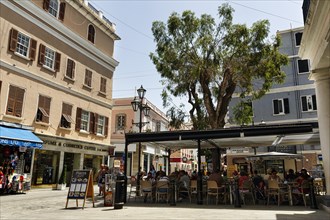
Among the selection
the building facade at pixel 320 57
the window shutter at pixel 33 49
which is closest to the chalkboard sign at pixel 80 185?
the building facade at pixel 320 57

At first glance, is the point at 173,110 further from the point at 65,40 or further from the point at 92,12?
the point at 92,12

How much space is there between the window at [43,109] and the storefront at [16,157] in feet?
4.93

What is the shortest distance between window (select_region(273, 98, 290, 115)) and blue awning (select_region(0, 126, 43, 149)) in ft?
76.1

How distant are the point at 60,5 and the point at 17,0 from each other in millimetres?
4123

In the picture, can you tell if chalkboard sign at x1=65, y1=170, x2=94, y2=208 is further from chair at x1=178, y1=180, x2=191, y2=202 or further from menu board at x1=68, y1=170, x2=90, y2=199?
chair at x1=178, y1=180, x2=191, y2=202

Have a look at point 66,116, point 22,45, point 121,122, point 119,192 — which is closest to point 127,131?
point 121,122

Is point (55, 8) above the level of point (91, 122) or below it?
above

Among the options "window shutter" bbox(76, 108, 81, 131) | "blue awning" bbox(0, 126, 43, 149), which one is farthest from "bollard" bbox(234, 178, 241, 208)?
"window shutter" bbox(76, 108, 81, 131)

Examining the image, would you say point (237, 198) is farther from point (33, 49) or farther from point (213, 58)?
point (33, 49)

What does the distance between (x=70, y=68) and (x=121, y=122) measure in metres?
13.6

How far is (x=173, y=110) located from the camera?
18.6 metres

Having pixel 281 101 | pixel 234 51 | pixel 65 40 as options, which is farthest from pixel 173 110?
pixel 281 101

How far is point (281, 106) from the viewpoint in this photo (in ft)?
97.1

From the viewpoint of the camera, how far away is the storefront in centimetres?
1484
